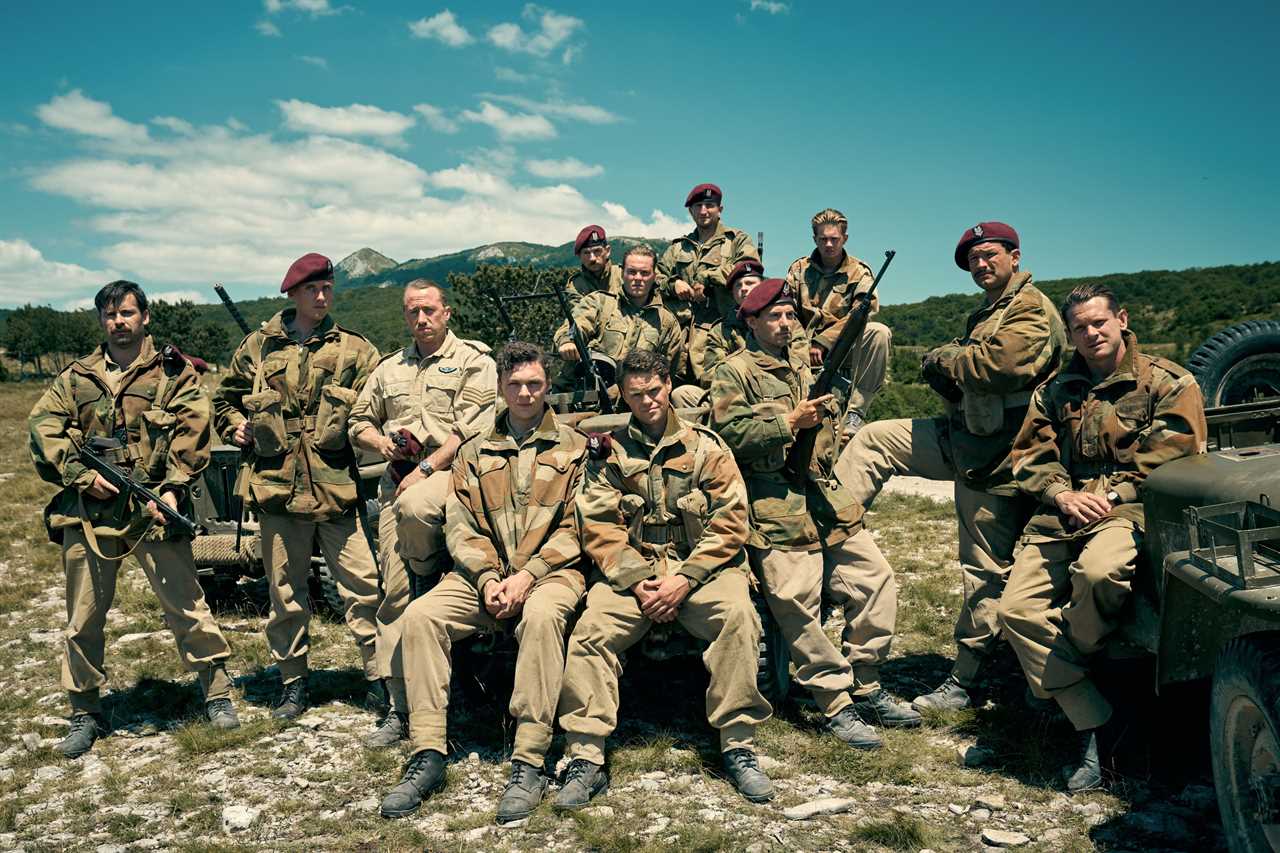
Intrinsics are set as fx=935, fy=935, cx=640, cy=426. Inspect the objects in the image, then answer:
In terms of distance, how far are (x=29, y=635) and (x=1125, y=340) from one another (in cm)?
806

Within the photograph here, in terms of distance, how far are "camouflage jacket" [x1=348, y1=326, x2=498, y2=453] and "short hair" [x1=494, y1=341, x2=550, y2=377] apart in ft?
1.85

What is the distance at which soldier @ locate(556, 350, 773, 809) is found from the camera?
4.49m

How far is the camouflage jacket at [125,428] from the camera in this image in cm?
527

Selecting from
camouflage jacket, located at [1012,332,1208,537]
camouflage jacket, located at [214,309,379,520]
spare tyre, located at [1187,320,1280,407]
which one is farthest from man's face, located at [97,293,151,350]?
spare tyre, located at [1187,320,1280,407]

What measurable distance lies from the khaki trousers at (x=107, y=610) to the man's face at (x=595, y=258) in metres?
4.35

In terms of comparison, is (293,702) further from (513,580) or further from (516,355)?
(516,355)

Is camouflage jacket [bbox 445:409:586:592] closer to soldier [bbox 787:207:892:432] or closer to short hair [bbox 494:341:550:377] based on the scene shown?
short hair [bbox 494:341:550:377]

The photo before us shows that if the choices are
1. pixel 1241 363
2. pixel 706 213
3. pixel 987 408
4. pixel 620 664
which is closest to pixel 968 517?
pixel 987 408

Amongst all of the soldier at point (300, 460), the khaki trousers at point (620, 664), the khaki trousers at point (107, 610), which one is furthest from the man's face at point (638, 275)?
the khaki trousers at point (107, 610)

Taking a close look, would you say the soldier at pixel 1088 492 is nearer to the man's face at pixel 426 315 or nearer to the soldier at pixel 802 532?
the soldier at pixel 802 532

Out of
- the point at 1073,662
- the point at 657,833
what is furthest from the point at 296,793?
the point at 1073,662

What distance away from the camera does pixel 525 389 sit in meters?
4.97

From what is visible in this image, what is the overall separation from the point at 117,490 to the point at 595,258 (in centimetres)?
454

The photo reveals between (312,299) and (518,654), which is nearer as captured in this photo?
(518,654)
